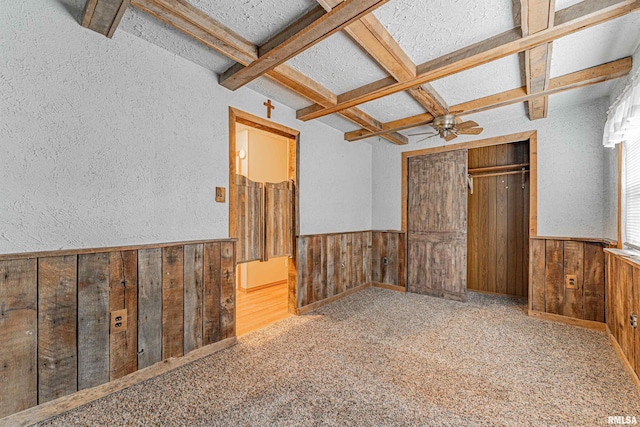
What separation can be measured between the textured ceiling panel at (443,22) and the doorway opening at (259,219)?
1544 millimetres

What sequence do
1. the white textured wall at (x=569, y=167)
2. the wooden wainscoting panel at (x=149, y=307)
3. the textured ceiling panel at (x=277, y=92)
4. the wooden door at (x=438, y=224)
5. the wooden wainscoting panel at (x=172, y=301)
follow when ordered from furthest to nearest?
the wooden door at (x=438, y=224) < the white textured wall at (x=569, y=167) < the textured ceiling panel at (x=277, y=92) < the wooden wainscoting panel at (x=172, y=301) < the wooden wainscoting panel at (x=149, y=307)

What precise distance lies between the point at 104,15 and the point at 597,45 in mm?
3292

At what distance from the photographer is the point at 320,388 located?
188 cm

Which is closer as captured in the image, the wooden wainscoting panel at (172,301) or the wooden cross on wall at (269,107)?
the wooden wainscoting panel at (172,301)

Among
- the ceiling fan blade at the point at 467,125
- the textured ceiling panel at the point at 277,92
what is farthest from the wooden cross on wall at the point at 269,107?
the ceiling fan blade at the point at 467,125

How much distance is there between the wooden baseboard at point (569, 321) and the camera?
2865mm

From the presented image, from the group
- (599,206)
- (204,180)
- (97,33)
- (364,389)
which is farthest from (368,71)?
(599,206)

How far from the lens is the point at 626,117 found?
1874 millimetres

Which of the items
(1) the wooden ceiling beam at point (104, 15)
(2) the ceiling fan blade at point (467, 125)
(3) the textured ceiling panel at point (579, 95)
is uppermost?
(3) the textured ceiling panel at point (579, 95)

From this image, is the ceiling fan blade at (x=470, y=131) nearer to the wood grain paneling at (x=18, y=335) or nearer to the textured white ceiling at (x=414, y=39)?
the textured white ceiling at (x=414, y=39)

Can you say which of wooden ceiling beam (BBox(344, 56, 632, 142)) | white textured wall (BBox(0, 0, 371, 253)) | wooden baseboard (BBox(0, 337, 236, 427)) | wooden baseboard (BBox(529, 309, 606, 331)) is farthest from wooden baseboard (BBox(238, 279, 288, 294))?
wooden baseboard (BBox(529, 309, 606, 331))

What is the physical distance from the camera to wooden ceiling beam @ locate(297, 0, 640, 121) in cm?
159

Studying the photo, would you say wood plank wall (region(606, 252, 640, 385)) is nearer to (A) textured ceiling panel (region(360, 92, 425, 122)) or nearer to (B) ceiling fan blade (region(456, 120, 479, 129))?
(B) ceiling fan blade (region(456, 120, 479, 129))

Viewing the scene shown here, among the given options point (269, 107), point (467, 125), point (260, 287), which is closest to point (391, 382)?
point (467, 125)
